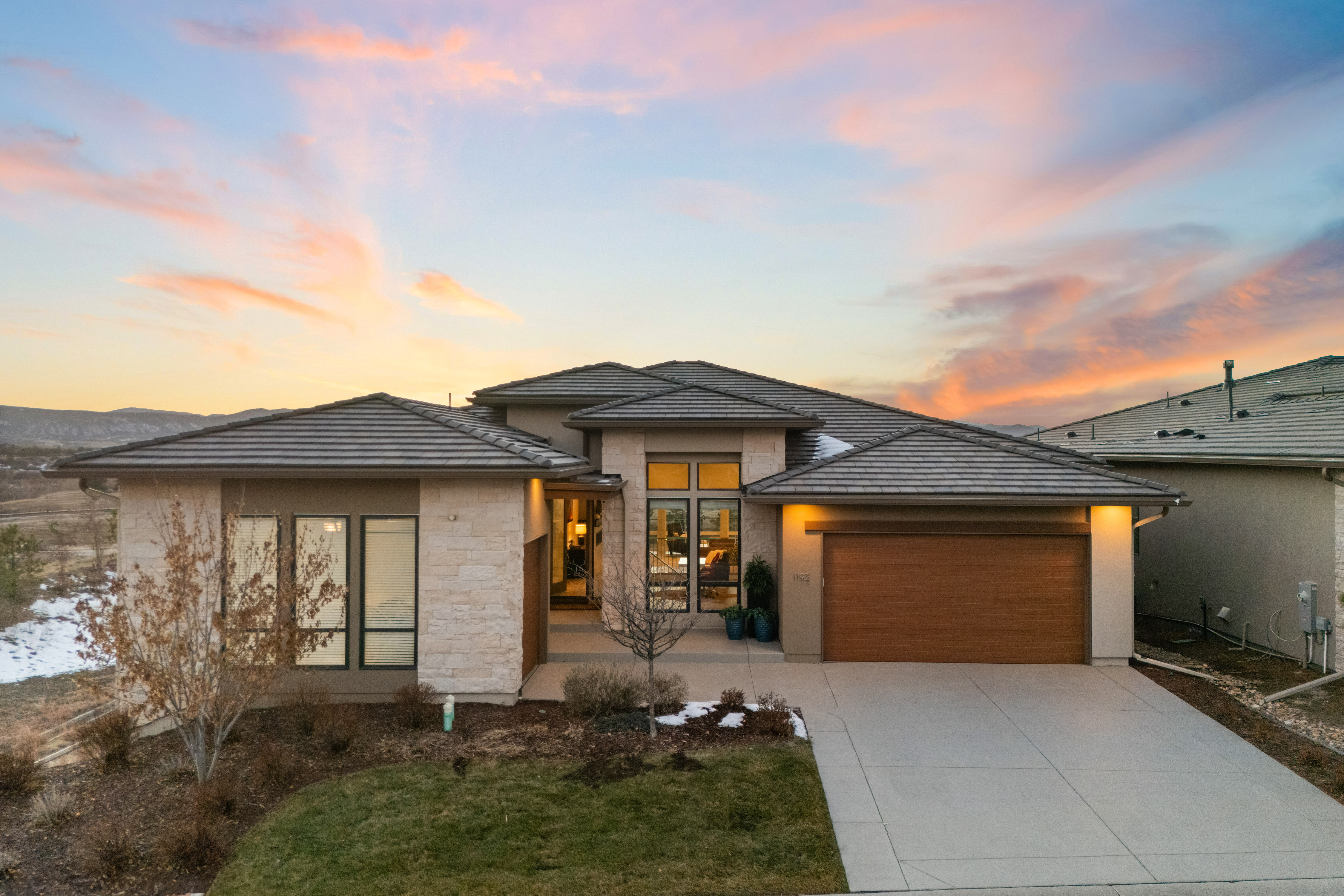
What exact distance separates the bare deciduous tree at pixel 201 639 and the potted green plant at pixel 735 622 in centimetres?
663

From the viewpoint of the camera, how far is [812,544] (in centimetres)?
1029

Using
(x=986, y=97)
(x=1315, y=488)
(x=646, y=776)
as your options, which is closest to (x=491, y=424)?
(x=646, y=776)

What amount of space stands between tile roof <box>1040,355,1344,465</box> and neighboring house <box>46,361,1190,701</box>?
213 centimetres

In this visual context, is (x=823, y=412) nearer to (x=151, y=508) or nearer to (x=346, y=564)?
(x=346, y=564)

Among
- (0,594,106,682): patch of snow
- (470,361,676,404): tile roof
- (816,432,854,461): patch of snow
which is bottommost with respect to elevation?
(0,594,106,682): patch of snow

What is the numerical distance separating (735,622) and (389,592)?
599 centimetres

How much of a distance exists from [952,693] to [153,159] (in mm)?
17791

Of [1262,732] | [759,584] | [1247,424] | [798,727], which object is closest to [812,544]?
[759,584]

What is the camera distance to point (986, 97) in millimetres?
12016

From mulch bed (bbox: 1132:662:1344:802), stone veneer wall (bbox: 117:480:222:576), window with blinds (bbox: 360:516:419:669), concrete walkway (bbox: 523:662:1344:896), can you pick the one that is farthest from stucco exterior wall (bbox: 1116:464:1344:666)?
stone veneer wall (bbox: 117:480:222:576)

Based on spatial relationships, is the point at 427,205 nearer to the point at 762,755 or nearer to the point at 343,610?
the point at 343,610

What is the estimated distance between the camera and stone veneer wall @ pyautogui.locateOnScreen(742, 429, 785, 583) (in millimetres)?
11773

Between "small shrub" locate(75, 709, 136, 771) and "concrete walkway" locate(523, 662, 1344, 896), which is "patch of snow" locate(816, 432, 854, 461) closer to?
"concrete walkway" locate(523, 662, 1344, 896)

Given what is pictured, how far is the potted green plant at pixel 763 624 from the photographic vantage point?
35.9ft
